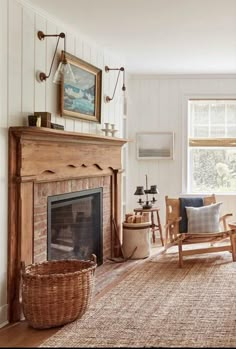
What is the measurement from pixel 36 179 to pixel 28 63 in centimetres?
90

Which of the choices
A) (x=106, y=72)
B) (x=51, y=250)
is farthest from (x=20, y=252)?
(x=106, y=72)

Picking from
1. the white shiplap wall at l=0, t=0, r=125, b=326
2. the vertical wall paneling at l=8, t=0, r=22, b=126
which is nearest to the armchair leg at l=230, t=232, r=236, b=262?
the white shiplap wall at l=0, t=0, r=125, b=326

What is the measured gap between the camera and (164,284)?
4.35 metres

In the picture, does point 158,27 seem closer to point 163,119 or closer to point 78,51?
point 78,51

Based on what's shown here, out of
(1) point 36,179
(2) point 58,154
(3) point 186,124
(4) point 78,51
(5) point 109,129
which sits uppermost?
(4) point 78,51

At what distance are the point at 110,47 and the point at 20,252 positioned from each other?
2763 millimetres

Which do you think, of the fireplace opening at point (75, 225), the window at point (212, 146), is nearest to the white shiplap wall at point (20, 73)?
the fireplace opening at point (75, 225)

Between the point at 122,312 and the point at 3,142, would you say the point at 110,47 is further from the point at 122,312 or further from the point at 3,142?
the point at 122,312

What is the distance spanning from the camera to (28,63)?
12.0 feet

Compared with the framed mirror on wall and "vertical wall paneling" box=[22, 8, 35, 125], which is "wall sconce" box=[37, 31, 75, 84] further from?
the framed mirror on wall

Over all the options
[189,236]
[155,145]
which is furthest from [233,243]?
[155,145]

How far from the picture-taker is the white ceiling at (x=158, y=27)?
3.78 meters

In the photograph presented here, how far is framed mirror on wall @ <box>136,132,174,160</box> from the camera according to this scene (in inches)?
273

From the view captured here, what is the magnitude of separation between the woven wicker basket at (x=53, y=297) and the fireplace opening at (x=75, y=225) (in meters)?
0.72
